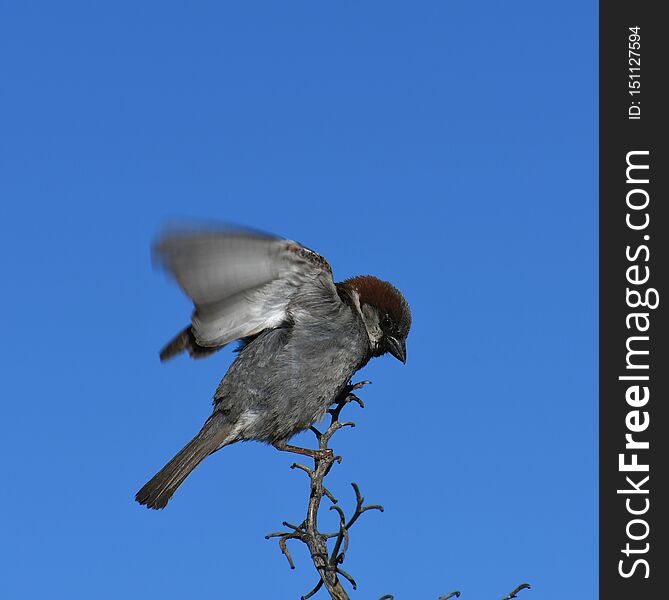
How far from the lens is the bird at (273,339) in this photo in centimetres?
607

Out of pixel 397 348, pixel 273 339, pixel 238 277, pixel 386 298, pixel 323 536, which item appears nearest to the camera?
pixel 323 536

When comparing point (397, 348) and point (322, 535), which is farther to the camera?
point (397, 348)

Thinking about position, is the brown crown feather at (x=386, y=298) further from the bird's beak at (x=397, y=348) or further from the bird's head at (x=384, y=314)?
the bird's beak at (x=397, y=348)

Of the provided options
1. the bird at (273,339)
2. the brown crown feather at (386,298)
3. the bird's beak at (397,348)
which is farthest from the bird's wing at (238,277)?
the bird's beak at (397,348)

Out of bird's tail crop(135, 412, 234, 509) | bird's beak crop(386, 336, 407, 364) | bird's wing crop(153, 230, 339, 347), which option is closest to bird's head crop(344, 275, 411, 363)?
bird's beak crop(386, 336, 407, 364)

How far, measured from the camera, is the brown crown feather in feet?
21.5

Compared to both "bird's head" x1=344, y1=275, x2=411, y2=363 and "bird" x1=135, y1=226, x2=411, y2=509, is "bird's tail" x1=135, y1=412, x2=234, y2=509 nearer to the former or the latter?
"bird" x1=135, y1=226, x2=411, y2=509

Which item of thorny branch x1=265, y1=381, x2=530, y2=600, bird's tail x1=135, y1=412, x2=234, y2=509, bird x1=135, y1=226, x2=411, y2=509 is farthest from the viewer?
bird x1=135, y1=226, x2=411, y2=509

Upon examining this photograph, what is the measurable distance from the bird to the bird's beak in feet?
0.24

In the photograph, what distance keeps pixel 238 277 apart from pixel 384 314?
110 centimetres

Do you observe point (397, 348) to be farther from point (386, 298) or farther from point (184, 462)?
point (184, 462)

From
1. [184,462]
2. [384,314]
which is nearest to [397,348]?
[384,314]

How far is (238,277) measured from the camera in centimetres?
609

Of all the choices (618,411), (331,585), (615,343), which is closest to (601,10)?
(615,343)
